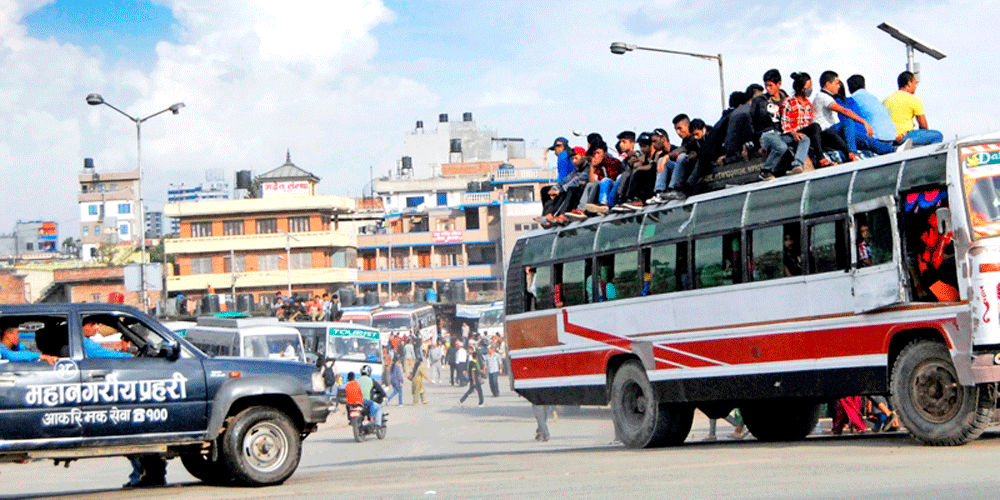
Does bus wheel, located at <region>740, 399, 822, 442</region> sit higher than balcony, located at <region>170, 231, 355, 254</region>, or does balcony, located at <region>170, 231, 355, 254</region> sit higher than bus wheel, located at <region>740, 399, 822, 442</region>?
balcony, located at <region>170, 231, 355, 254</region>

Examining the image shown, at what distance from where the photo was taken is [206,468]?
1423cm

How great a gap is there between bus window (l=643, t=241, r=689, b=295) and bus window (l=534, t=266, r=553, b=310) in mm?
2519

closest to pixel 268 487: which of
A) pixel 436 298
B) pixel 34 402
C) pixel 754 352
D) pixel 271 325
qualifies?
pixel 34 402

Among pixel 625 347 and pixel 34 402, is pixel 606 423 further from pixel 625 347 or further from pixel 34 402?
pixel 34 402

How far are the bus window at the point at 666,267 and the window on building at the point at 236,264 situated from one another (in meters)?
87.5

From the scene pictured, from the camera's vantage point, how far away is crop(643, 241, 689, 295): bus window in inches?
647

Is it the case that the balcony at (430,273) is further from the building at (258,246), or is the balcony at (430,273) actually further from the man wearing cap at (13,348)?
the man wearing cap at (13,348)

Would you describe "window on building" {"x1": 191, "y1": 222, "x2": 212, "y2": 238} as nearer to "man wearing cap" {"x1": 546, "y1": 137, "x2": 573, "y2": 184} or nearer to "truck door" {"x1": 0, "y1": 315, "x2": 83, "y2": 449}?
"man wearing cap" {"x1": 546, "y1": 137, "x2": 573, "y2": 184}

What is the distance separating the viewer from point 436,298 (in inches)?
3912

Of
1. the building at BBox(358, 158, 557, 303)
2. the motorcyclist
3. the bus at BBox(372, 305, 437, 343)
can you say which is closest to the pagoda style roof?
the building at BBox(358, 158, 557, 303)

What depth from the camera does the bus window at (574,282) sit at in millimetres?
18547

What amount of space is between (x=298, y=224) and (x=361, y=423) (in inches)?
2856

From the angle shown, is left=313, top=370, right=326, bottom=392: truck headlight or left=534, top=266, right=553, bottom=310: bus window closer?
left=313, top=370, right=326, bottom=392: truck headlight

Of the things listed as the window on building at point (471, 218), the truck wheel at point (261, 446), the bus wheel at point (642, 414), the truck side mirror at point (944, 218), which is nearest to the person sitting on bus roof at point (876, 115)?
the truck side mirror at point (944, 218)
